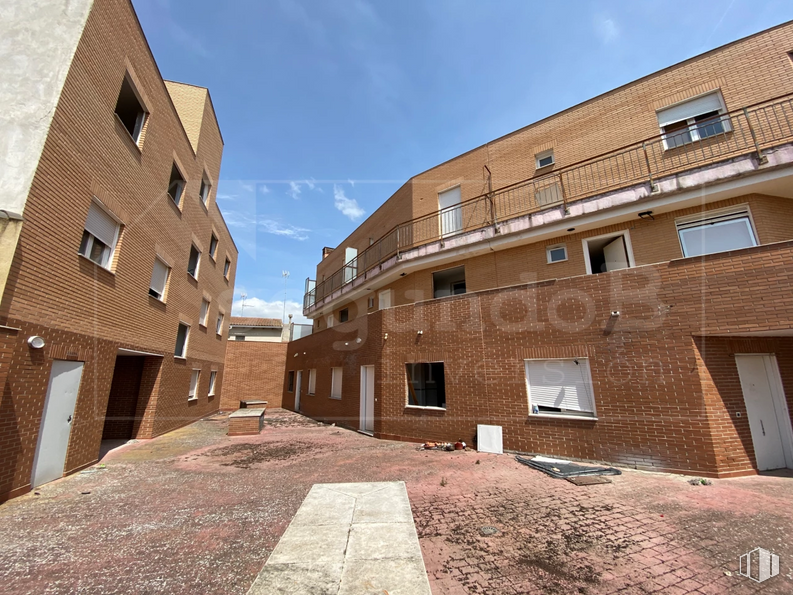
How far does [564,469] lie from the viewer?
619cm

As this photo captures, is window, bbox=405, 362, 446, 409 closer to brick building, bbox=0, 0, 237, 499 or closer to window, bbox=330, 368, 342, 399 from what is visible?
window, bbox=330, 368, 342, 399

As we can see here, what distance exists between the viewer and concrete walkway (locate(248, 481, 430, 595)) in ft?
9.01

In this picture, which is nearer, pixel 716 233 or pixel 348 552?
A: pixel 348 552

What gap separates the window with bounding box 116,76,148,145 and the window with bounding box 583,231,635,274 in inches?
477

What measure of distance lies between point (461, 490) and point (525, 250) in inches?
261

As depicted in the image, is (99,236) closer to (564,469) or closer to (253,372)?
(564,469)

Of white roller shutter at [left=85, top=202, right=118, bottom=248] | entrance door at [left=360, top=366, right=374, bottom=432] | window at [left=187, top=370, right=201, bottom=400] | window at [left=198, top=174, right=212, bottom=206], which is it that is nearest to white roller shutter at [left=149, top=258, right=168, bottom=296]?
white roller shutter at [left=85, top=202, right=118, bottom=248]

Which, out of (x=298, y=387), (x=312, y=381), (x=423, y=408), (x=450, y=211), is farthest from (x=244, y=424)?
(x=450, y=211)

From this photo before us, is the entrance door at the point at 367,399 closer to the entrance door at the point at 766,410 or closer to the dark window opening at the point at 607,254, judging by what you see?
the dark window opening at the point at 607,254

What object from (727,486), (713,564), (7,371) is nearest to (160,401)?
(7,371)

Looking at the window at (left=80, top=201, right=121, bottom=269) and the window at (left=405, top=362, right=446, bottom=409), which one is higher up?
the window at (left=80, top=201, right=121, bottom=269)

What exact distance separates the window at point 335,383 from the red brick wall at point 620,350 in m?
4.95

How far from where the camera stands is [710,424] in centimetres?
584

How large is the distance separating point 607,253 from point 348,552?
29.3 feet
